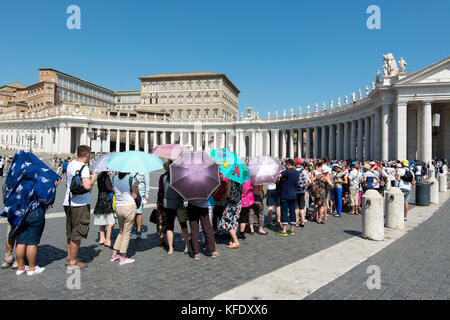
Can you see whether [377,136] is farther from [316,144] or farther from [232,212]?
[232,212]

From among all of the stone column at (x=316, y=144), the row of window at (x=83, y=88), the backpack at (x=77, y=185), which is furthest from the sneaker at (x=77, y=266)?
the row of window at (x=83, y=88)

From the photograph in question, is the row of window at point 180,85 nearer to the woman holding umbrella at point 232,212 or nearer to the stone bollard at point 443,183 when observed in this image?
the stone bollard at point 443,183

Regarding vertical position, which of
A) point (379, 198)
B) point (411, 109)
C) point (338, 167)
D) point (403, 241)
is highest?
point (411, 109)

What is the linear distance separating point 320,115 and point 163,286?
47.1 m

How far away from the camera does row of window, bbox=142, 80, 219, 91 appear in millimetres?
81438

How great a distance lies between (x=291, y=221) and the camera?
25.8 ft

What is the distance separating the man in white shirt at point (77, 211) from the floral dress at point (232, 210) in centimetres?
279

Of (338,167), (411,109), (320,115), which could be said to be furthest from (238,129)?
(338,167)

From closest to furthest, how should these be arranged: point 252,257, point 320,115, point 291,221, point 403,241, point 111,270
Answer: point 111,270 → point 252,257 → point 403,241 → point 291,221 → point 320,115

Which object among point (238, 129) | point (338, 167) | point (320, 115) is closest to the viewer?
point (338, 167)

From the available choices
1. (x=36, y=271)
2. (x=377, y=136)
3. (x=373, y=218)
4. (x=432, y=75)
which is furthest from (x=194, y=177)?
(x=377, y=136)

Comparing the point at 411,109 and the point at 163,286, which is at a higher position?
the point at 411,109
